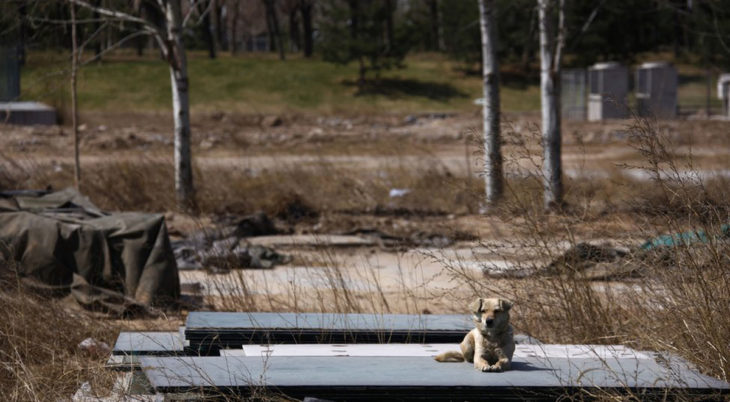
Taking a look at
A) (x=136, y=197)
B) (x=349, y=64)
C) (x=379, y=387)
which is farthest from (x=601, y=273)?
(x=349, y=64)

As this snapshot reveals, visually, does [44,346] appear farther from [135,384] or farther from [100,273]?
[100,273]

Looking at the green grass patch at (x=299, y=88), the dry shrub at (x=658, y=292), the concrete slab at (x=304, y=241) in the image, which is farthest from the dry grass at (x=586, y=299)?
the green grass patch at (x=299, y=88)

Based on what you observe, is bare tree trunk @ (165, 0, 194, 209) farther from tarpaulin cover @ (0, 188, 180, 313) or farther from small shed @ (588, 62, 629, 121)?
small shed @ (588, 62, 629, 121)

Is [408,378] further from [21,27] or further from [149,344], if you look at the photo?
[21,27]

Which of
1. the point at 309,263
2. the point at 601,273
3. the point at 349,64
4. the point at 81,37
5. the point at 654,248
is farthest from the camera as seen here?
the point at 349,64

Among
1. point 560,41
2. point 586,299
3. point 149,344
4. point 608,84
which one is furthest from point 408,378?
point 608,84

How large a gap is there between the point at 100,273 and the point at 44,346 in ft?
8.99

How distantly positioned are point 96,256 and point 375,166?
1439cm

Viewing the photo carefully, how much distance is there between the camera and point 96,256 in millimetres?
8328

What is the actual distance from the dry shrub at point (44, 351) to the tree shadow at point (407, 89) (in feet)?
127

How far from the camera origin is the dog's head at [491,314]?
436 centimetres

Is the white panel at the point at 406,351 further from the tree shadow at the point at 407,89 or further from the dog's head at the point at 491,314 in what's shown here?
the tree shadow at the point at 407,89

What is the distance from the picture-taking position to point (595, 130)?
1259 inches

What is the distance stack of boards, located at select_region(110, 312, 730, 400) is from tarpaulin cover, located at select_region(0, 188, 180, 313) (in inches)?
98.1
